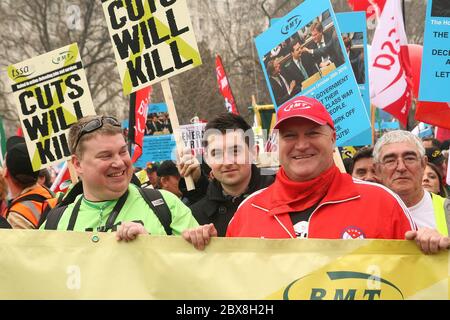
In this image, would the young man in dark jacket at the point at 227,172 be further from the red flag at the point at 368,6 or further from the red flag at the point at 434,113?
the red flag at the point at 368,6

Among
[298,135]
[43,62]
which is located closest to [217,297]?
[298,135]

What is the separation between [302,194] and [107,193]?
3.38ft

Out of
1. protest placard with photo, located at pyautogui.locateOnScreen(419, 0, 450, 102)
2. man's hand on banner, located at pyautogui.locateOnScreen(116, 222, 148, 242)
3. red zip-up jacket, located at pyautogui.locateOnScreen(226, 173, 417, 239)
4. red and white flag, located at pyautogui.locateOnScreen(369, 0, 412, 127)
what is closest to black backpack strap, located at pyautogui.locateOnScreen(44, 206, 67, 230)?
man's hand on banner, located at pyautogui.locateOnScreen(116, 222, 148, 242)

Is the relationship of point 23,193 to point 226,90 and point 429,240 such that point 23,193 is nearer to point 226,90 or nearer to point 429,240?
point 429,240

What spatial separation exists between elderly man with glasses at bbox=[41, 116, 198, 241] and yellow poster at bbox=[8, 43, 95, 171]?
3.15 metres

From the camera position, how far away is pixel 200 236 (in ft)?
12.6

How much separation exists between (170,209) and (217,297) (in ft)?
2.23

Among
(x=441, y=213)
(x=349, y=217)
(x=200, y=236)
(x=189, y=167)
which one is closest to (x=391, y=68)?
(x=189, y=167)

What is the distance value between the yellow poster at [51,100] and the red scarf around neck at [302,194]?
3.93 meters

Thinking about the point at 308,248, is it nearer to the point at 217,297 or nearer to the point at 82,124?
the point at 217,297

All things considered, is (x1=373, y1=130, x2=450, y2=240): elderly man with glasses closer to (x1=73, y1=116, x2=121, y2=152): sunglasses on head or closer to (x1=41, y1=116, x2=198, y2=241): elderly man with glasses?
(x1=41, y1=116, x2=198, y2=241): elderly man with glasses

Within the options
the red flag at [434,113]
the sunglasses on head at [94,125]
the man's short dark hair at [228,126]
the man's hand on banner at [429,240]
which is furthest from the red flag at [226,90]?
the man's hand on banner at [429,240]

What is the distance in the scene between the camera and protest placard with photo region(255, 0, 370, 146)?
257 inches

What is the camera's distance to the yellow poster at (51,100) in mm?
7656
